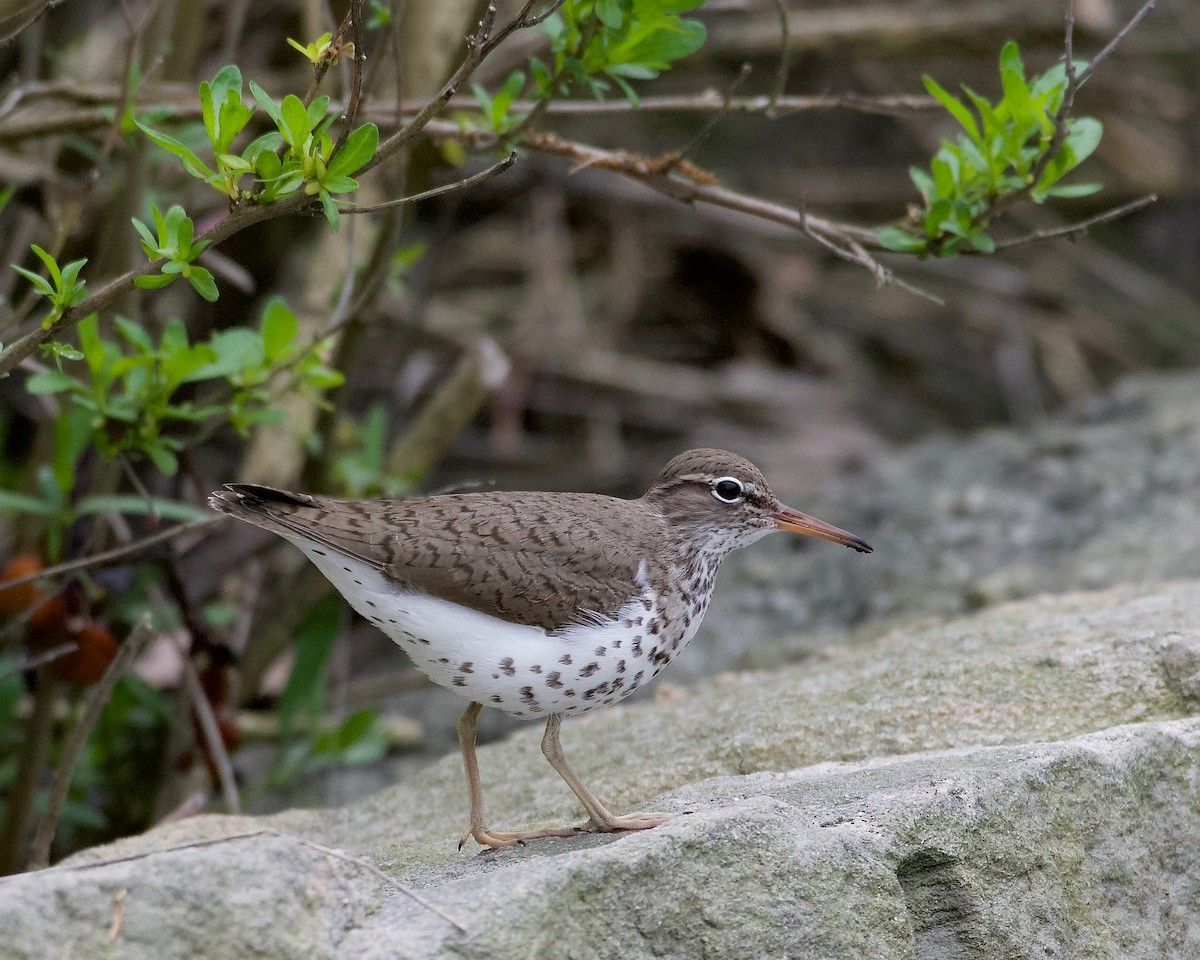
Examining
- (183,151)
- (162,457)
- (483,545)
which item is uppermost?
(183,151)

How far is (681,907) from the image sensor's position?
3238 millimetres

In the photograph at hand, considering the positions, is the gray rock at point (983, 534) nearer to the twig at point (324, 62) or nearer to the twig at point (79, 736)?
the twig at point (79, 736)

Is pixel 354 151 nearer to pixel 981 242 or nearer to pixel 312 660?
pixel 981 242

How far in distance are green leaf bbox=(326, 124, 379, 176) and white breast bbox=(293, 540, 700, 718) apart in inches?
48.7

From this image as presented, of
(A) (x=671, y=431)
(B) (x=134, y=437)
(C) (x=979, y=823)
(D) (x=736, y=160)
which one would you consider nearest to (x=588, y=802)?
(C) (x=979, y=823)

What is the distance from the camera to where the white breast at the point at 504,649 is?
13.3 feet

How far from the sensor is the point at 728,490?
4797 mm

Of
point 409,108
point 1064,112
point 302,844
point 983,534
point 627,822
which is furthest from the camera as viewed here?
point 983,534

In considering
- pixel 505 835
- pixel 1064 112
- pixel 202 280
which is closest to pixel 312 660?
pixel 505 835

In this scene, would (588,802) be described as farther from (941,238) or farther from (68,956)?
(941,238)

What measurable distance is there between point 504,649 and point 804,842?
1125mm

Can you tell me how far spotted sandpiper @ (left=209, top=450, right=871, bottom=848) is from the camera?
4059mm

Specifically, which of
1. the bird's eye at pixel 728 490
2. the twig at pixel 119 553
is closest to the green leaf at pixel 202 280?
the twig at pixel 119 553

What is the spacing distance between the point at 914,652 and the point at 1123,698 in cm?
91
